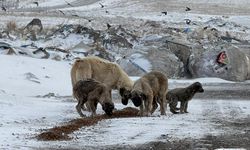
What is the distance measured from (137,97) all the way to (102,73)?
185 centimetres

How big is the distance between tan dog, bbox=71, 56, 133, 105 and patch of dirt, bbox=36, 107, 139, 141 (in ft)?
2.78

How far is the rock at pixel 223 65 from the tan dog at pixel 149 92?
9.73 m

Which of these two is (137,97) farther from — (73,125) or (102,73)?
(73,125)

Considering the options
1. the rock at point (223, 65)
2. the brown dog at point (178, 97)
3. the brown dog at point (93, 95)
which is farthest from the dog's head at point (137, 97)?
the rock at point (223, 65)

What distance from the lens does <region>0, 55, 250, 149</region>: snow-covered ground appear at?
11.1 metres

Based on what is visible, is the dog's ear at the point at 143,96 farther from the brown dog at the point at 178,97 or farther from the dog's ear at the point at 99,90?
the brown dog at the point at 178,97

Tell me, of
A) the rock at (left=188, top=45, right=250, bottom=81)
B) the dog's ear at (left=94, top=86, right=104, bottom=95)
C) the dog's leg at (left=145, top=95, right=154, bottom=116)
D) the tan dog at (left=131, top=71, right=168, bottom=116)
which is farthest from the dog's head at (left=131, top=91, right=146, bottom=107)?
the rock at (left=188, top=45, right=250, bottom=81)

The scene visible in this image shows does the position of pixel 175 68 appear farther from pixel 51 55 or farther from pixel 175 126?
pixel 175 126

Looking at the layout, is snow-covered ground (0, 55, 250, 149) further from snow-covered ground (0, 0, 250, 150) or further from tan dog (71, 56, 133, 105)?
tan dog (71, 56, 133, 105)

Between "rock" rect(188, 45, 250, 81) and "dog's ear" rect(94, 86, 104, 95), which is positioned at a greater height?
"dog's ear" rect(94, 86, 104, 95)

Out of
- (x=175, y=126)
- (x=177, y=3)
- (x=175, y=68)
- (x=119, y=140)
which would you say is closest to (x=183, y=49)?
(x=175, y=68)

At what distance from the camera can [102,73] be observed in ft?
56.7

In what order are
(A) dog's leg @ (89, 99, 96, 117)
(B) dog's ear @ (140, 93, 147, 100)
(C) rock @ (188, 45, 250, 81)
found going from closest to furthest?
(A) dog's leg @ (89, 99, 96, 117), (B) dog's ear @ (140, 93, 147, 100), (C) rock @ (188, 45, 250, 81)

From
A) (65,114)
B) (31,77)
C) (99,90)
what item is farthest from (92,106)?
(31,77)
